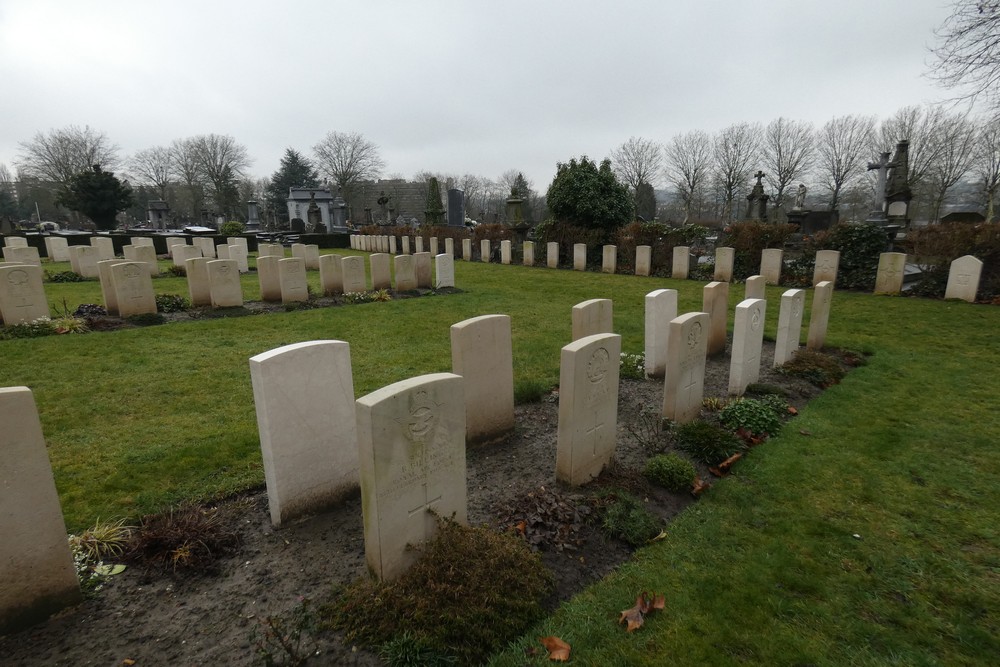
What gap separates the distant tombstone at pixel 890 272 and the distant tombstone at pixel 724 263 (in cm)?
378

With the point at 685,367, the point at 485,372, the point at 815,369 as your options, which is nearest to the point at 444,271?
the point at 485,372

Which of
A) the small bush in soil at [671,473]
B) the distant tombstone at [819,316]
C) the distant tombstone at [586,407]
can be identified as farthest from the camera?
the distant tombstone at [819,316]

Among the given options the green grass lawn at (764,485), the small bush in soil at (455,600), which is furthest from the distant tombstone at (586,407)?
the small bush in soil at (455,600)

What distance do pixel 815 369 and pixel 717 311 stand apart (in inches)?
63.9

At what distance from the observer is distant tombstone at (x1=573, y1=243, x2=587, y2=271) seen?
1922cm

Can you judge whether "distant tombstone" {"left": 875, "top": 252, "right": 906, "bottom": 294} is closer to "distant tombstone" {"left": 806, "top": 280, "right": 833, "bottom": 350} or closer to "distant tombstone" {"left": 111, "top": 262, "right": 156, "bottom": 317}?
"distant tombstone" {"left": 806, "top": 280, "right": 833, "bottom": 350}

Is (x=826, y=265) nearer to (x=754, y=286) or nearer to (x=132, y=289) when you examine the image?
(x=754, y=286)

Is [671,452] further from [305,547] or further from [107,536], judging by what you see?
[107,536]

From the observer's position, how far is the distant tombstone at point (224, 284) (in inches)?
431

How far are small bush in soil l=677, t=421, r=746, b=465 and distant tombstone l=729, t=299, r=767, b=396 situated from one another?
138cm

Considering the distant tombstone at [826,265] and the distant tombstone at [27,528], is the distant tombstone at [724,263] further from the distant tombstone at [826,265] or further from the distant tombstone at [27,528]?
the distant tombstone at [27,528]

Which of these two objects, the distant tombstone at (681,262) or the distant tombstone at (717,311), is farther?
the distant tombstone at (681,262)

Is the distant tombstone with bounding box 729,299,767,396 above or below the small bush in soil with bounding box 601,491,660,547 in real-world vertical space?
above

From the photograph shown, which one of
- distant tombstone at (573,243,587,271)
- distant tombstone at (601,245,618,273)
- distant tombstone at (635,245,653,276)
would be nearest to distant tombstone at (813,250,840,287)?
distant tombstone at (635,245,653,276)
